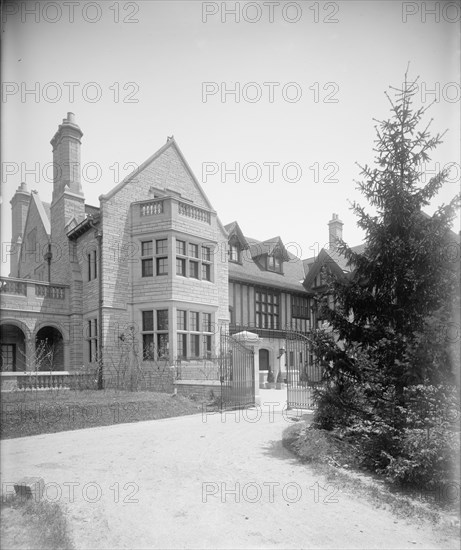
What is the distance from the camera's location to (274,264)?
30531 mm

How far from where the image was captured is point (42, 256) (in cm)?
2291

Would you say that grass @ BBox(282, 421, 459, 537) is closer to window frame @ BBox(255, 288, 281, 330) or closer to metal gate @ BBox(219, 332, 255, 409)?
metal gate @ BBox(219, 332, 255, 409)

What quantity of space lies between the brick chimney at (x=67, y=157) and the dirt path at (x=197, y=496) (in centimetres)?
1475

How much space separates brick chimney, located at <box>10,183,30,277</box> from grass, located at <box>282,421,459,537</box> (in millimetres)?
25095

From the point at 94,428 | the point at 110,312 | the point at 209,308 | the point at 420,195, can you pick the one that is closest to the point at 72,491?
the point at 94,428

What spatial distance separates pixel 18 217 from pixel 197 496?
26996mm

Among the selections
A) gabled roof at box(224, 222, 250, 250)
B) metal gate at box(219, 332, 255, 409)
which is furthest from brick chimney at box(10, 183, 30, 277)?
metal gate at box(219, 332, 255, 409)

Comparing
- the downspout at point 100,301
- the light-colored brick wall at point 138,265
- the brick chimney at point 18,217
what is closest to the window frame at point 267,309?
the light-colored brick wall at point 138,265

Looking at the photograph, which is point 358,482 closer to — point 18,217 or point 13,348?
point 13,348

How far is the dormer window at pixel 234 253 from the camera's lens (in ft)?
87.9

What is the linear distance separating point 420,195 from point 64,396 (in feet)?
36.4

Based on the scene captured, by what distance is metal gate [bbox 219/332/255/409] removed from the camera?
14.3 m

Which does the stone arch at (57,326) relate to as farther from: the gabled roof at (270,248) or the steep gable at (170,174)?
the gabled roof at (270,248)

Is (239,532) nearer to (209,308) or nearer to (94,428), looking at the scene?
(94,428)
